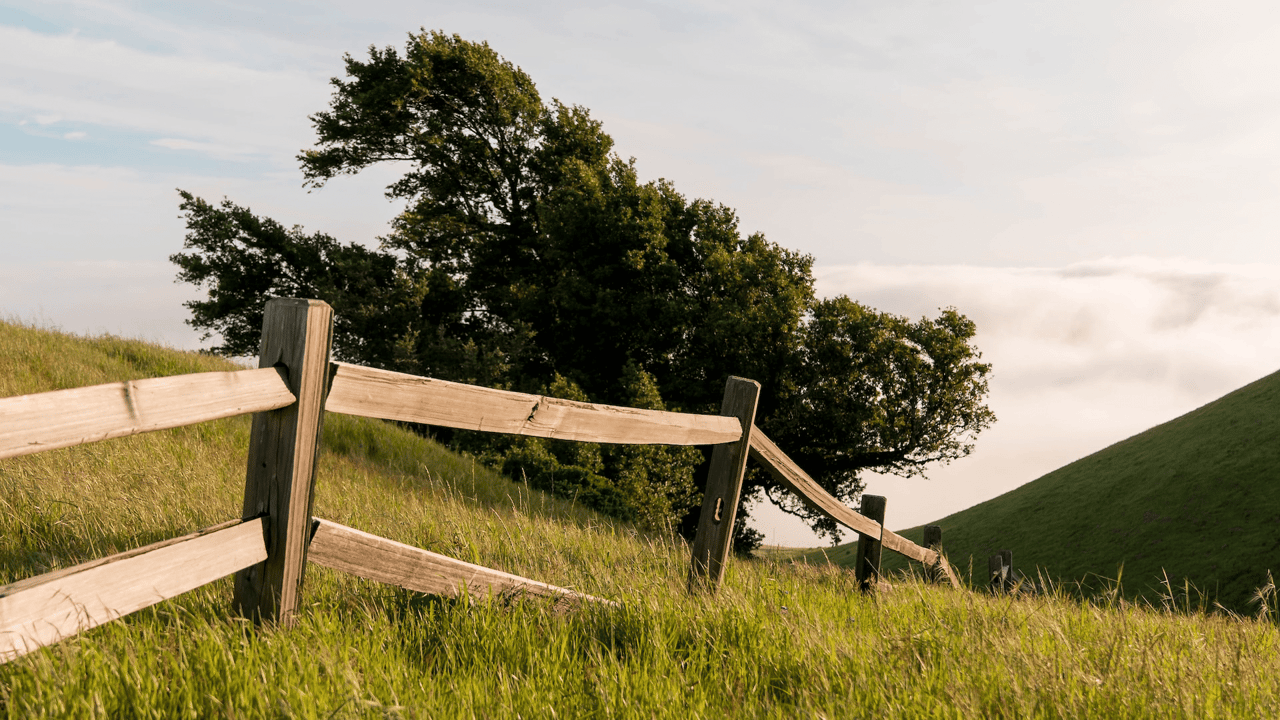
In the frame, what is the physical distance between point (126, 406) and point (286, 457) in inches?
25.3

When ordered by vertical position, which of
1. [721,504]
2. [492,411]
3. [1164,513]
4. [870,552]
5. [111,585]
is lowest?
[1164,513]

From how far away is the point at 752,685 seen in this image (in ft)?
10.3

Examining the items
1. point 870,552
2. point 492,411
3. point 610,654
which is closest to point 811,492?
point 870,552

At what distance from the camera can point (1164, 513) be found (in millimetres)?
26250

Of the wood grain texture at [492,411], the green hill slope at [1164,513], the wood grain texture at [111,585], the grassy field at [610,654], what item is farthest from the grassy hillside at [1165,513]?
the wood grain texture at [111,585]

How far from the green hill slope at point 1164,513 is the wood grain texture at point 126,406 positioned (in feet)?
76.7

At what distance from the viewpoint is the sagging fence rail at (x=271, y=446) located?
2.30 m

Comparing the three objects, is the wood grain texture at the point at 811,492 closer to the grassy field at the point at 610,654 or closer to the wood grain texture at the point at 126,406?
the grassy field at the point at 610,654

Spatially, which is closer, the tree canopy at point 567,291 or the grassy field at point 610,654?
the grassy field at point 610,654

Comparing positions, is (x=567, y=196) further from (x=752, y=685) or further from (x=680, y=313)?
(x=752, y=685)

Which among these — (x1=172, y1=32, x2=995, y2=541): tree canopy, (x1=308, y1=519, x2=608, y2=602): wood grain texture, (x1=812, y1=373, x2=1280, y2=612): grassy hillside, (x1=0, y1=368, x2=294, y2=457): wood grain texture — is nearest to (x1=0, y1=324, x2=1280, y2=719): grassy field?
(x1=308, y1=519, x2=608, y2=602): wood grain texture

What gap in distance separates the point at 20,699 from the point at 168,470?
544 centimetres

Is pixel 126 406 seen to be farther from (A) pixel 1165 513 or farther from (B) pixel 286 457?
(A) pixel 1165 513

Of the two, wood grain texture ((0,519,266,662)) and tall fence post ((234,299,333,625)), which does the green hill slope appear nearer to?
tall fence post ((234,299,333,625))
